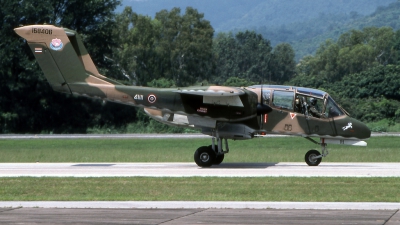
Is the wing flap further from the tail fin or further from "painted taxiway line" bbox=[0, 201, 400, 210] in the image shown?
"painted taxiway line" bbox=[0, 201, 400, 210]

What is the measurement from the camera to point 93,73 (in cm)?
2211

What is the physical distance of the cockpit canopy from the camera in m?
21.0

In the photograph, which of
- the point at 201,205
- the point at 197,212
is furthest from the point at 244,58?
the point at 197,212

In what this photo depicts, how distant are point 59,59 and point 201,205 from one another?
33.2 feet

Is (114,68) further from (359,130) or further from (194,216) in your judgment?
(194,216)

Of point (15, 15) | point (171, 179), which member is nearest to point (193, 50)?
point (15, 15)

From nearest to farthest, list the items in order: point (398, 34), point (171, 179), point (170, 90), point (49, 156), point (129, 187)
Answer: point (129, 187), point (171, 179), point (170, 90), point (49, 156), point (398, 34)

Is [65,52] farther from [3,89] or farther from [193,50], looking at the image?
[193,50]

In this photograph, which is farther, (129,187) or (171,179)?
(171,179)

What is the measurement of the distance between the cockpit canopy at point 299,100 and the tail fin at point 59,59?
16.3 feet

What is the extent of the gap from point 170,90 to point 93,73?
111 inches

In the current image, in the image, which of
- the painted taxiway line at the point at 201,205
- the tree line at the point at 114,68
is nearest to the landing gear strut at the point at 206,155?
the painted taxiway line at the point at 201,205

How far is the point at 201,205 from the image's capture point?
1336 centimetres

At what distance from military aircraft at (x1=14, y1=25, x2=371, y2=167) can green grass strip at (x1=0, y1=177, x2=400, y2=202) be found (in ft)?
Answer: 12.4
